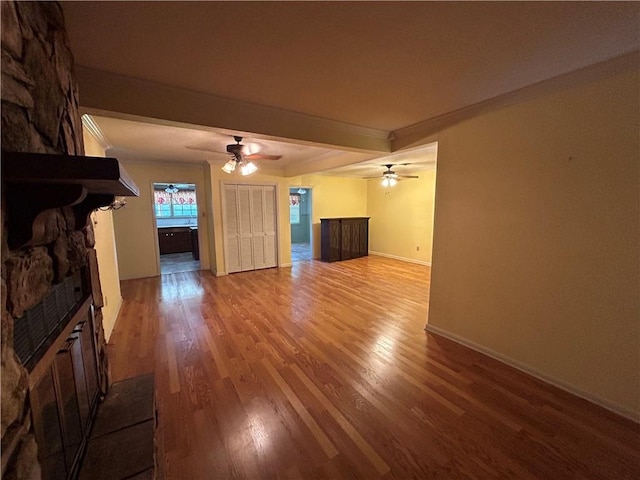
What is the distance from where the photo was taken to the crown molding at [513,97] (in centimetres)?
167

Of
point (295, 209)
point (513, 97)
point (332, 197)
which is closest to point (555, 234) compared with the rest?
point (513, 97)

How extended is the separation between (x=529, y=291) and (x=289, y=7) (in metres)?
2.55

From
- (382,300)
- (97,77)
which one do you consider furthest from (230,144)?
(382,300)

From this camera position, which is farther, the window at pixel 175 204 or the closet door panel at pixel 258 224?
the window at pixel 175 204

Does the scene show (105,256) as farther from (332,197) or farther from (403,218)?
(403,218)

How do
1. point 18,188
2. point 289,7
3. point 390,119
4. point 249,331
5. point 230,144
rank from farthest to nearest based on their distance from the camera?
point 230,144 → point 249,331 → point 390,119 → point 289,7 → point 18,188

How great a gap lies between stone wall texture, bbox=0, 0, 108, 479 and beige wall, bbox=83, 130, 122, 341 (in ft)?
5.77

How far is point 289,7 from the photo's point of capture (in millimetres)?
1214

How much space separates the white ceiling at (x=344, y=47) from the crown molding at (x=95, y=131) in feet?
3.60

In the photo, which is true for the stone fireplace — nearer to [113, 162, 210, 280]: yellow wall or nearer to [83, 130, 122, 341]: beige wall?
[83, 130, 122, 341]: beige wall

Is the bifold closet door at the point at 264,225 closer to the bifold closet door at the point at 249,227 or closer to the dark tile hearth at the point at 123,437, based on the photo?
the bifold closet door at the point at 249,227

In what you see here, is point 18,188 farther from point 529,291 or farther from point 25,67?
point 529,291

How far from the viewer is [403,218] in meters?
6.89

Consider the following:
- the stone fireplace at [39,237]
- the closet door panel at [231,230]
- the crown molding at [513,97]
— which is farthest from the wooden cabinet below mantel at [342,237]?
the stone fireplace at [39,237]
